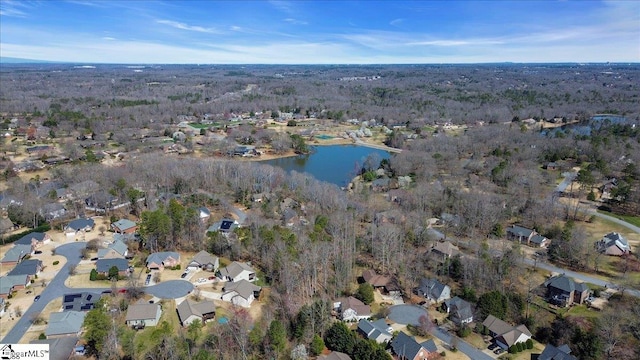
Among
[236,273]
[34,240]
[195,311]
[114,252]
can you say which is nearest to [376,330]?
[195,311]

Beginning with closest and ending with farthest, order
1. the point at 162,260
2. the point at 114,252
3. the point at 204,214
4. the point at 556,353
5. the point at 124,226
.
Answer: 1. the point at 556,353
2. the point at 162,260
3. the point at 114,252
4. the point at 124,226
5. the point at 204,214

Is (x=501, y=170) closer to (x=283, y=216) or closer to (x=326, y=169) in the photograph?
(x=326, y=169)

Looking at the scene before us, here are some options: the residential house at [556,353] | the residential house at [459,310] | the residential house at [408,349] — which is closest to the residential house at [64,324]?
the residential house at [408,349]

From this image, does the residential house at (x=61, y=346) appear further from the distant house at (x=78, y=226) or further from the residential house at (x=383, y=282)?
the residential house at (x=383, y=282)

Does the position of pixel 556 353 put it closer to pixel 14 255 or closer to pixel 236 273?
pixel 236 273
